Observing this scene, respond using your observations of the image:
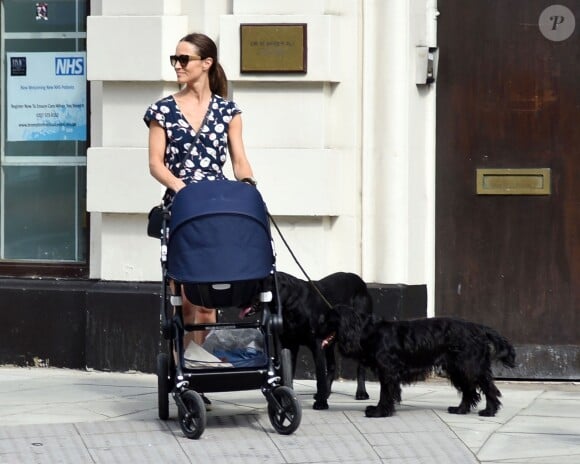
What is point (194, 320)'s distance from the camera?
301 inches

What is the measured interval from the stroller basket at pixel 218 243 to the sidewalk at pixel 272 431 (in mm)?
784

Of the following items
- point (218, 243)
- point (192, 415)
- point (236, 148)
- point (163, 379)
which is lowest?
point (192, 415)

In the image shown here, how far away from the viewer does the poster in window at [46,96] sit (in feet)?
32.2

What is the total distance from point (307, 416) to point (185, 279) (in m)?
1.33

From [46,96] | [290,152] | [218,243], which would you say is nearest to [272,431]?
[218,243]

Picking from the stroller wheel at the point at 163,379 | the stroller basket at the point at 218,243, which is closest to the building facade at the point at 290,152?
the stroller wheel at the point at 163,379

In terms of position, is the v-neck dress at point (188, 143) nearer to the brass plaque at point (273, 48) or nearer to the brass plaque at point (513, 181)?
the brass plaque at point (273, 48)

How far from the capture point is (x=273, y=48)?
9.10 m

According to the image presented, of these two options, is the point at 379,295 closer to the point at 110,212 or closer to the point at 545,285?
the point at 545,285

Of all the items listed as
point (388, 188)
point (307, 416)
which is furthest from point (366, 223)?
point (307, 416)

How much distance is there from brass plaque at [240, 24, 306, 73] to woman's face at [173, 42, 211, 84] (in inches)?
61.4

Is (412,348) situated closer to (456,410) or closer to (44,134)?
(456,410)

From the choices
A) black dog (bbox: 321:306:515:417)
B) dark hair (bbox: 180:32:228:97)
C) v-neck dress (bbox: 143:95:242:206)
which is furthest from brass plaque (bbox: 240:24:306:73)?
black dog (bbox: 321:306:515:417)

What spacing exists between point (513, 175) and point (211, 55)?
2626 mm
